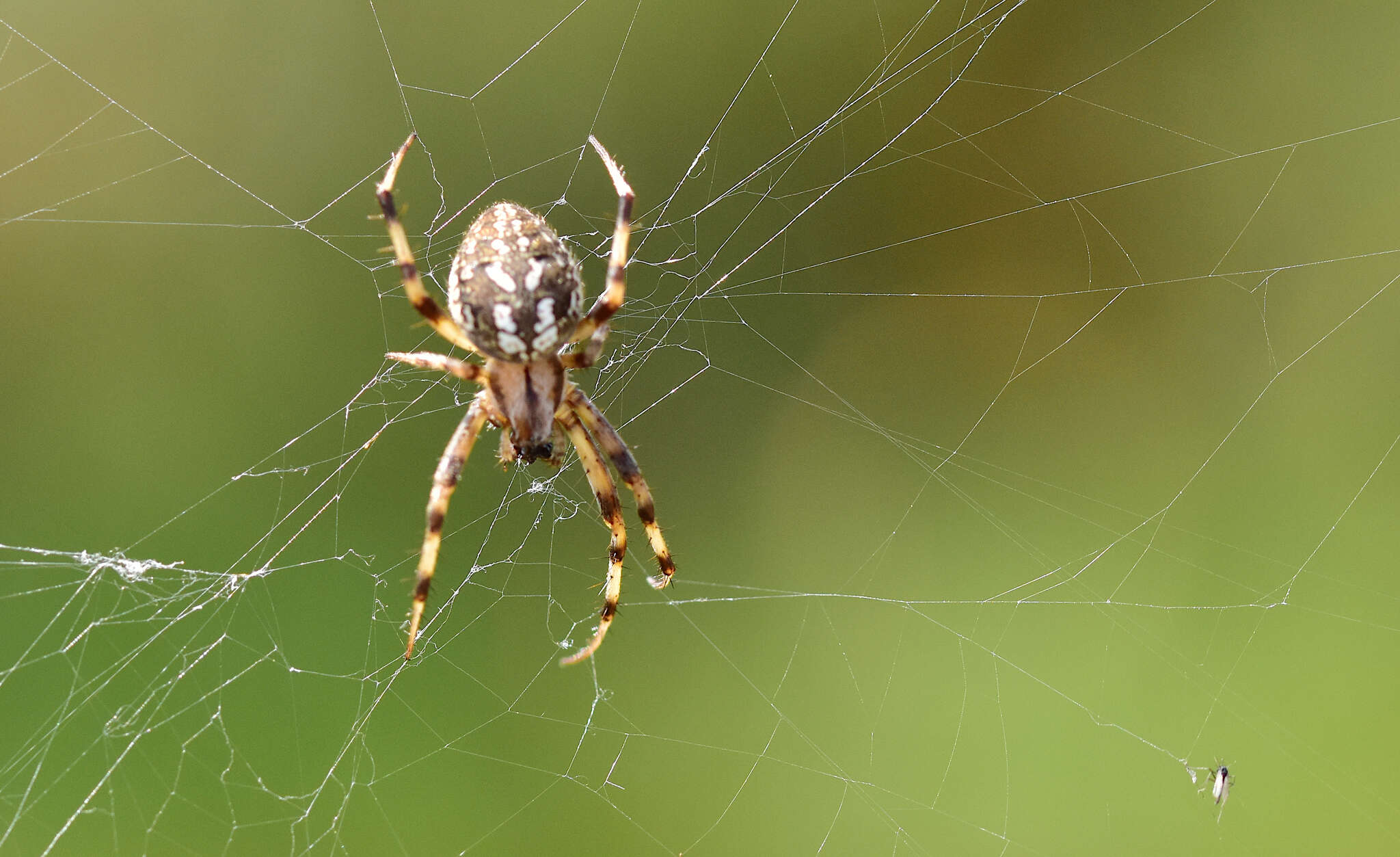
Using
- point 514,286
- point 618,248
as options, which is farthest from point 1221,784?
point 514,286

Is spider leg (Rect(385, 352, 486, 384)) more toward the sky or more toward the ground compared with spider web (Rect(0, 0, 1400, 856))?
more toward the sky

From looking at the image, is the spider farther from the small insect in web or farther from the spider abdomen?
the small insect in web

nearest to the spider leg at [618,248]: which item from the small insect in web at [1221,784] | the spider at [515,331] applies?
the spider at [515,331]

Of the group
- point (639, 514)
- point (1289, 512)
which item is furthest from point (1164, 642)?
point (639, 514)

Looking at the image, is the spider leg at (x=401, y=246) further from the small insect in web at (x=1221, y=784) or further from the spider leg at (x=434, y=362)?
the small insect in web at (x=1221, y=784)

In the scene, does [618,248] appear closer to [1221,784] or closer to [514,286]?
[514,286]

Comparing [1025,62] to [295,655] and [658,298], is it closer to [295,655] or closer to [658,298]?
[658,298]

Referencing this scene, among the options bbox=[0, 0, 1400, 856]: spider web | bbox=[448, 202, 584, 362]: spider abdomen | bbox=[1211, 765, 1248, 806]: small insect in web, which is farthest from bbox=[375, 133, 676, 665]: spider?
bbox=[1211, 765, 1248, 806]: small insect in web
